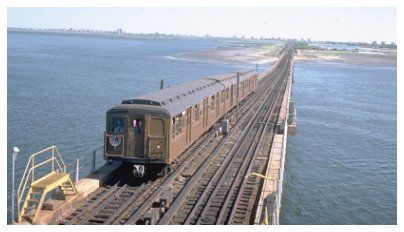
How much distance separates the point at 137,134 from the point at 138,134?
0.12ft

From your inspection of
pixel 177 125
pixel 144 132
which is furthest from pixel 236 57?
pixel 144 132

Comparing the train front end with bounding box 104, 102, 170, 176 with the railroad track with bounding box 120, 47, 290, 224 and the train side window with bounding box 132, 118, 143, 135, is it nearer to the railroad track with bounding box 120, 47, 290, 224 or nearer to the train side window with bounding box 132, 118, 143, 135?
the train side window with bounding box 132, 118, 143, 135

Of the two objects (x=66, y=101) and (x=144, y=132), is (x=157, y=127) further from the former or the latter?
(x=66, y=101)

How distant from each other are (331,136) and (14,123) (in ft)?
78.4

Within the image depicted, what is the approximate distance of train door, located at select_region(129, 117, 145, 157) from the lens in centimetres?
1773

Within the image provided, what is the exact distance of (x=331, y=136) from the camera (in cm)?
3734

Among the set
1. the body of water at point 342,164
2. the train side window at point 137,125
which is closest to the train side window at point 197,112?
the train side window at point 137,125

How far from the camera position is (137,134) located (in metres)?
17.8

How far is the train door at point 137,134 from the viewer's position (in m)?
17.7

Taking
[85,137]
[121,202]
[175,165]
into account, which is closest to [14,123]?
[85,137]

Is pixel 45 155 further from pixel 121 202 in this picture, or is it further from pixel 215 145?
pixel 121 202

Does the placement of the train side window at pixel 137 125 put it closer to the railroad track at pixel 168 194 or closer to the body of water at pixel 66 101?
the railroad track at pixel 168 194

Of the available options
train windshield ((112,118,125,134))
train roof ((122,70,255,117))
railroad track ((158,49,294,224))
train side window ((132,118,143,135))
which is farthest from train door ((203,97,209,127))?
train windshield ((112,118,125,134))

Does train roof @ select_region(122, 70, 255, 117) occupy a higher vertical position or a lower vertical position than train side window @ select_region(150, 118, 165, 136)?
Result: higher
